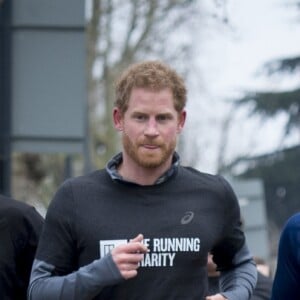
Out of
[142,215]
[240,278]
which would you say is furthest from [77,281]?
[240,278]

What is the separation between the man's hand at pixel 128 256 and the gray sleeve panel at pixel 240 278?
509 millimetres

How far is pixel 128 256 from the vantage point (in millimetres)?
4703

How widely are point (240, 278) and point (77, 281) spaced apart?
72 centimetres

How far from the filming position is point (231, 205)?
522cm

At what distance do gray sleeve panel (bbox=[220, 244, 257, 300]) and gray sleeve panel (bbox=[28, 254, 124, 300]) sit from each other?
0.56 m

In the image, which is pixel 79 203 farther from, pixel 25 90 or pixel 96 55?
pixel 96 55

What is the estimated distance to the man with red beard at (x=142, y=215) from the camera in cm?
491

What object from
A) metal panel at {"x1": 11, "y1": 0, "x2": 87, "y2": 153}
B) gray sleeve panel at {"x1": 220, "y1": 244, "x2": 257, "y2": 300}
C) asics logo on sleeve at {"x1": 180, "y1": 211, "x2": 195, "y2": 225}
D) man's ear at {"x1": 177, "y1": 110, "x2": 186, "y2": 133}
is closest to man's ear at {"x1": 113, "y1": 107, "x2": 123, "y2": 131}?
man's ear at {"x1": 177, "y1": 110, "x2": 186, "y2": 133}

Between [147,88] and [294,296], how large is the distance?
0.94 meters

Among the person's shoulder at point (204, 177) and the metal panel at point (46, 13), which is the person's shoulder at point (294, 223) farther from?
the metal panel at point (46, 13)

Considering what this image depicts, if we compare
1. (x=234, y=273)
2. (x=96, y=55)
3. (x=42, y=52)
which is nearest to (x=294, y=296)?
(x=234, y=273)

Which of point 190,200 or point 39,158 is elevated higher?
point 190,200

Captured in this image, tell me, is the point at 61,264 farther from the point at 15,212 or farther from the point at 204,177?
the point at 15,212

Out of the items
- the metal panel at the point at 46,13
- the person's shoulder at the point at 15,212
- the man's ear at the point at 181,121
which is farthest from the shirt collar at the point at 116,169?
the metal panel at the point at 46,13
